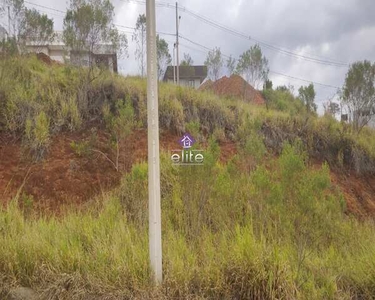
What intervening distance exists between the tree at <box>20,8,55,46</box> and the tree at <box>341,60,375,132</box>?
12191mm

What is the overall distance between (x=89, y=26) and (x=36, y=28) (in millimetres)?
4021

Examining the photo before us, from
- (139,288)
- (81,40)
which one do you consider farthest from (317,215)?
(81,40)

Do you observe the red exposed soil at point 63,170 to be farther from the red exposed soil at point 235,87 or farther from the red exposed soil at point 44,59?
the red exposed soil at point 235,87

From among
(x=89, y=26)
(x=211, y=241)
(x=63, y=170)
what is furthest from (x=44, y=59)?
(x=211, y=241)

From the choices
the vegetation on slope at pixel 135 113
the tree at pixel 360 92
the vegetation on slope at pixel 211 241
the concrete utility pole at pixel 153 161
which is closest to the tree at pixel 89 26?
the vegetation on slope at pixel 135 113

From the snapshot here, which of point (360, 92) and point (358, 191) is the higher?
point (360, 92)

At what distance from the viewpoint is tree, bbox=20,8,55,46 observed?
13.8 meters

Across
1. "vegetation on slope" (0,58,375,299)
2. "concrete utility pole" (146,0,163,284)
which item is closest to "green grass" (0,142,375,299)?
"vegetation on slope" (0,58,375,299)

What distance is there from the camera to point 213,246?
4723 millimetres

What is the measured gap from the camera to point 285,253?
438 cm

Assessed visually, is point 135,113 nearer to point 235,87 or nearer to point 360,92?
point 235,87

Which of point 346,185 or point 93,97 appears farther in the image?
point 346,185

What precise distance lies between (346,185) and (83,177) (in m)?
8.78

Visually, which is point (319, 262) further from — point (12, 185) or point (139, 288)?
point (12, 185)
